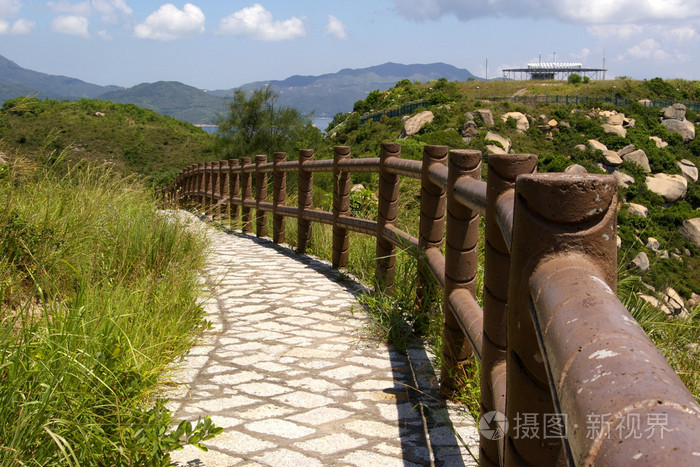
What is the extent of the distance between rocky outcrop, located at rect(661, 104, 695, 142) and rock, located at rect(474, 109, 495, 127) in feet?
82.7

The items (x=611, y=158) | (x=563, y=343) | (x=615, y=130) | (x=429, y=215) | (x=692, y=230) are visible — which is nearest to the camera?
(x=563, y=343)

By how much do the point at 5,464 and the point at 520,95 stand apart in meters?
75.2

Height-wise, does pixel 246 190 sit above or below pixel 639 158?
below

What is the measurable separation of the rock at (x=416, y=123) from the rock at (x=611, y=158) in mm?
16984

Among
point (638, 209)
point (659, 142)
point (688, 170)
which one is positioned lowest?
point (638, 209)

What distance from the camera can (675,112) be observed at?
2589 inches

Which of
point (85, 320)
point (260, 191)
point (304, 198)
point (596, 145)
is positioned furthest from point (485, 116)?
point (85, 320)

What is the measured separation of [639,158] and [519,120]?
10742 mm

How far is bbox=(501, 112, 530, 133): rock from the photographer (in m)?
53.8

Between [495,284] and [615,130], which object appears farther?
[615,130]

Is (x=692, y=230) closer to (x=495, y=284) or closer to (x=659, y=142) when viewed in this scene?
(x=659, y=142)

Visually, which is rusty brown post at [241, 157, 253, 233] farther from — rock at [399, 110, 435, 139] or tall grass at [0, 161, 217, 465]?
rock at [399, 110, 435, 139]

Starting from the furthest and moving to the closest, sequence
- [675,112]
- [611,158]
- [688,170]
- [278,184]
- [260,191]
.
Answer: [675,112] < [688,170] < [611,158] < [260,191] < [278,184]

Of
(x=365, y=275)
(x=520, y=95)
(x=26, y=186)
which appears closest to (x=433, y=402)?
(x=365, y=275)
